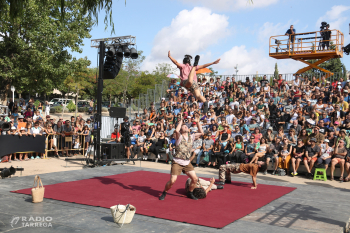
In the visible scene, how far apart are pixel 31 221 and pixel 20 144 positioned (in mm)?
7922

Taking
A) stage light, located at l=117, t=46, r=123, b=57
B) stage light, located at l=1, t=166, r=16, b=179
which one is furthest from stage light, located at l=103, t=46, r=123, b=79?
stage light, located at l=1, t=166, r=16, b=179

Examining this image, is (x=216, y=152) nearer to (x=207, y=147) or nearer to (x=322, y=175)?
(x=207, y=147)

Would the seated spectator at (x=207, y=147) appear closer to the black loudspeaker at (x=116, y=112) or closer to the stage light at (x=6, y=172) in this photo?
the black loudspeaker at (x=116, y=112)

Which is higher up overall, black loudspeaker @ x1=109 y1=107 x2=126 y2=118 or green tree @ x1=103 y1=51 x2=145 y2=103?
green tree @ x1=103 y1=51 x2=145 y2=103

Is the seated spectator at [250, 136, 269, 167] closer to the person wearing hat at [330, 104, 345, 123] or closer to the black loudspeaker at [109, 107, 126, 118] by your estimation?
the person wearing hat at [330, 104, 345, 123]

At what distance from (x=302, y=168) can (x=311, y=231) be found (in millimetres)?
5981

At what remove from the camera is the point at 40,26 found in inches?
802

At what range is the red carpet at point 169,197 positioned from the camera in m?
5.69

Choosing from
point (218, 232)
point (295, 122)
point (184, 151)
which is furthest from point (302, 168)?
point (218, 232)

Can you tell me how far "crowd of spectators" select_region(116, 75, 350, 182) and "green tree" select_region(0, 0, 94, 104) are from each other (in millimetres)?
8908

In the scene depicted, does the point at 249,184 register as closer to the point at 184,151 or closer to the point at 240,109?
the point at 184,151

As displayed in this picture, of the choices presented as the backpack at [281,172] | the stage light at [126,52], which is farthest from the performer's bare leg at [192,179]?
the stage light at [126,52]

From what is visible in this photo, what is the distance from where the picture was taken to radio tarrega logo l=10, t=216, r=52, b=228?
484cm

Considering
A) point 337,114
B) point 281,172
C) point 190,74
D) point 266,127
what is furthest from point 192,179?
point 337,114
